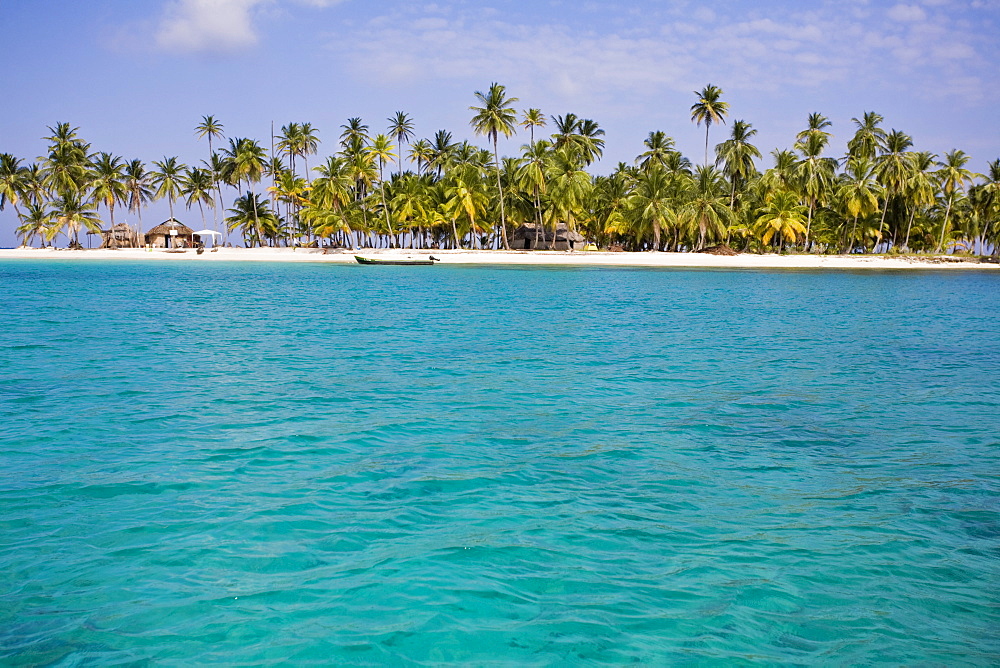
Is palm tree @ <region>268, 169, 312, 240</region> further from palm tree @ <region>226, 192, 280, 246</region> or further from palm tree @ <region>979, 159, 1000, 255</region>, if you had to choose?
palm tree @ <region>979, 159, 1000, 255</region>

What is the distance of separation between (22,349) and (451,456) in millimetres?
12750

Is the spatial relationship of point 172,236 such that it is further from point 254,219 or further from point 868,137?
point 868,137

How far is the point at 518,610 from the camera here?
495cm

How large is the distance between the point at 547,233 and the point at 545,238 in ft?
2.01

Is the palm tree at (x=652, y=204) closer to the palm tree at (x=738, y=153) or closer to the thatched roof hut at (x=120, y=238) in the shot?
the palm tree at (x=738, y=153)

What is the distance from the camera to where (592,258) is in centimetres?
7038

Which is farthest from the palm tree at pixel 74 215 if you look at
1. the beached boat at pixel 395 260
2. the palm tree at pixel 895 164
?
the palm tree at pixel 895 164

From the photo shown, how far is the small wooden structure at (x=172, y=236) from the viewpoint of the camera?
87.7 meters

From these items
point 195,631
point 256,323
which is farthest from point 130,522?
point 256,323

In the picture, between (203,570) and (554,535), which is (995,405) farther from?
(203,570)

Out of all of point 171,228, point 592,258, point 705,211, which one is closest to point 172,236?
point 171,228

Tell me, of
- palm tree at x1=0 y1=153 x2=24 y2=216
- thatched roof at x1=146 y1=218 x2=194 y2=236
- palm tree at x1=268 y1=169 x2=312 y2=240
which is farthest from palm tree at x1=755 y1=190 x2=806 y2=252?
palm tree at x1=0 y1=153 x2=24 y2=216

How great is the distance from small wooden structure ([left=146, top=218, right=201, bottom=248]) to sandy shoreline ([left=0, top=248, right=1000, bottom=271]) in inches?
221

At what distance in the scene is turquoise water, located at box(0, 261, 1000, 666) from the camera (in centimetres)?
467
